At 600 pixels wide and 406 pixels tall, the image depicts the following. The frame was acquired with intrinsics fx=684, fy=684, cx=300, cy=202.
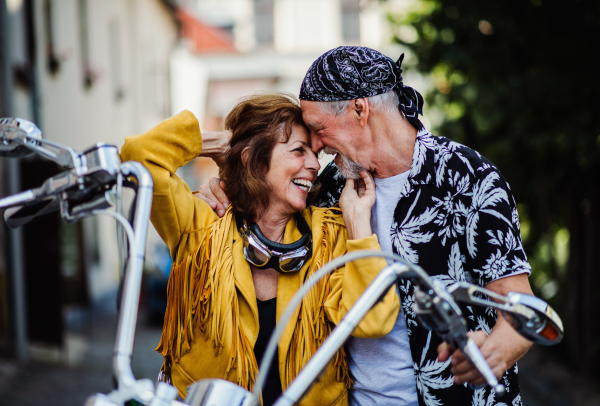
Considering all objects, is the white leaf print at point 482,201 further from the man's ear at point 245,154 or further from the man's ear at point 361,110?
the man's ear at point 245,154

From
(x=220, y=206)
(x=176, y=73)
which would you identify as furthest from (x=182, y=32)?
(x=220, y=206)

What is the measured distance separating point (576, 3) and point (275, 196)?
2.74m

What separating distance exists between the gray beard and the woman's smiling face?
0.07 metres

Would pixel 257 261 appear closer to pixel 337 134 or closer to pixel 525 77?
pixel 337 134

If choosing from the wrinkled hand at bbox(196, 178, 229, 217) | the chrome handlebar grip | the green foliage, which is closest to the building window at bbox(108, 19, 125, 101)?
the green foliage

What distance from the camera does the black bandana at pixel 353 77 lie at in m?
2.30

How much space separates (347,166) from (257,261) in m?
0.48

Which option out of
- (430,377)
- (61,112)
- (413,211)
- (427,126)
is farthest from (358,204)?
(61,112)

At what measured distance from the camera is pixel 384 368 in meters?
2.17

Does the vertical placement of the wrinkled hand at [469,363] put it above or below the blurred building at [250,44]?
above

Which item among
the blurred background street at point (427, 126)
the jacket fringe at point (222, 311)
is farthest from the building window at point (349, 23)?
the jacket fringe at point (222, 311)

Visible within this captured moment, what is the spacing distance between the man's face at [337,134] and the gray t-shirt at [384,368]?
28 cm

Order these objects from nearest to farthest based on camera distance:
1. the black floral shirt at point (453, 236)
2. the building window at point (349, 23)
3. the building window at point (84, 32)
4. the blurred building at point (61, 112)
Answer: the black floral shirt at point (453, 236) < the blurred building at point (61, 112) < the building window at point (84, 32) < the building window at point (349, 23)

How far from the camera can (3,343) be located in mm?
6656
